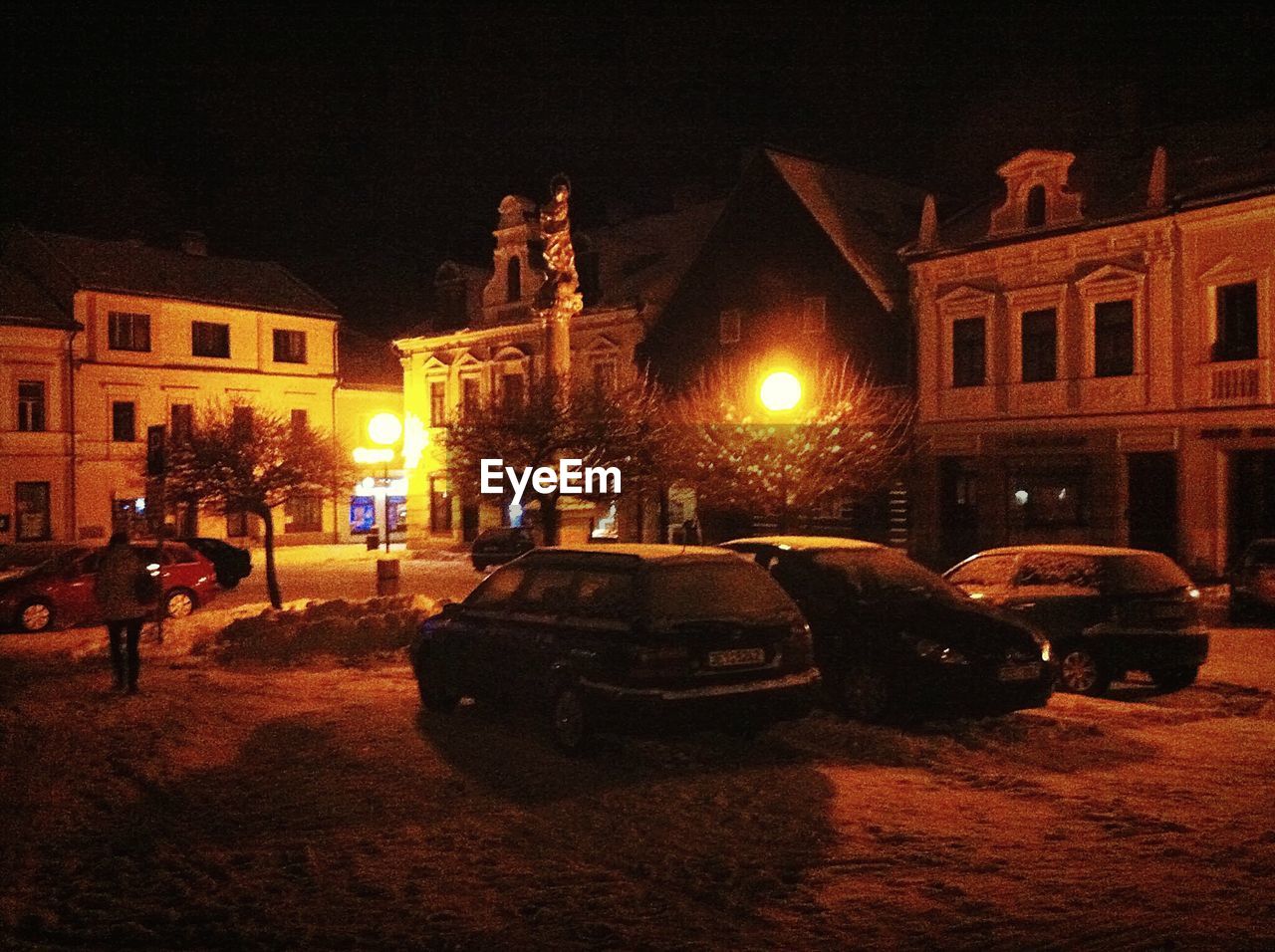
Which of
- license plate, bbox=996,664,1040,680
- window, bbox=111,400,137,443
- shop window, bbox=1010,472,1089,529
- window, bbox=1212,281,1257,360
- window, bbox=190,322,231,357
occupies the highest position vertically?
window, bbox=190,322,231,357

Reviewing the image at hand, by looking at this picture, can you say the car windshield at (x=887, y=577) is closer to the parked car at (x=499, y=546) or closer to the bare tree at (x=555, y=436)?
the bare tree at (x=555, y=436)

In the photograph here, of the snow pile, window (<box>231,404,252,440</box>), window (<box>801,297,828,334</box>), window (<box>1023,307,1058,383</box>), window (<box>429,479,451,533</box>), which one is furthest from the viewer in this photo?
window (<box>429,479,451,533</box>)

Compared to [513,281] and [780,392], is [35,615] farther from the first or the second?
[513,281]

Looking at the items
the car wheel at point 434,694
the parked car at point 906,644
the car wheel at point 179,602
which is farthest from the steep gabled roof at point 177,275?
the parked car at point 906,644

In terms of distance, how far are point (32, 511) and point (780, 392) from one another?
116 ft

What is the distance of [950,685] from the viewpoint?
10086 millimetres

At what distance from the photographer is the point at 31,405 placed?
43031 mm

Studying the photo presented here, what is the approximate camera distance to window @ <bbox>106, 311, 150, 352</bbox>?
45.1m

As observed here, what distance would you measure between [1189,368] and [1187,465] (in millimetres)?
2015

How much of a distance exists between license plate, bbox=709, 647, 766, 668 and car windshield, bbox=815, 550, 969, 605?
218 cm

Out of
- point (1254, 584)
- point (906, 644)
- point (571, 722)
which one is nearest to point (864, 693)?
point (906, 644)

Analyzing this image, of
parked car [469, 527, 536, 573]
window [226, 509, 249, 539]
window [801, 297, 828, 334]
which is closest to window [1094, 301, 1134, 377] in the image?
window [801, 297, 828, 334]

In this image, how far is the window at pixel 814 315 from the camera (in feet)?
111

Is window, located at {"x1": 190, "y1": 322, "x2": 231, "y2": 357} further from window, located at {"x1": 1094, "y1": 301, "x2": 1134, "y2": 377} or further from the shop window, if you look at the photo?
window, located at {"x1": 1094, "y1": 301, "x2": 1134, "y2": 377}
